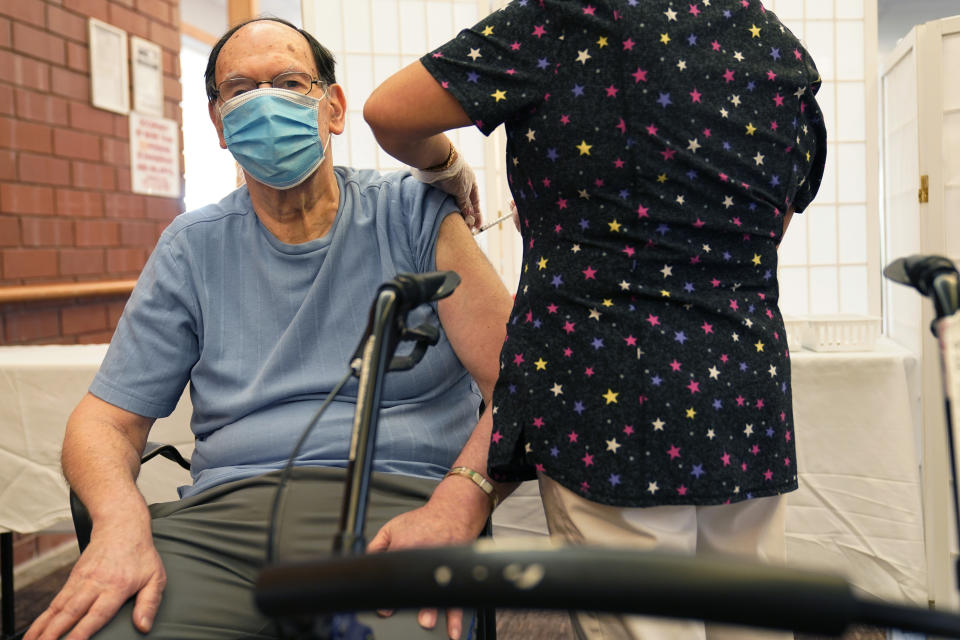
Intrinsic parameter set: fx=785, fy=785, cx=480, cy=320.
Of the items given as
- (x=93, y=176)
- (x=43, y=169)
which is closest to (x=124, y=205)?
(x=93, y=176)

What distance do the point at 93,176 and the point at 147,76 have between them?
582 millimetres

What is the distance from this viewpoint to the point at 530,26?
0.86 metres

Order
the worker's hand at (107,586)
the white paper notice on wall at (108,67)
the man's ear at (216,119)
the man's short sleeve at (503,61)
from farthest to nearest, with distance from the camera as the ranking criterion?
the white paper notice on wall at (108,67) → the man's ear at (216,119) → the worker's hand at (107,586) → the man's short sleeve at (503,61)

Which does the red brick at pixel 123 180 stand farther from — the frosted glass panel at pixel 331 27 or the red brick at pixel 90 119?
the frosted glass panel at pixel 331 27

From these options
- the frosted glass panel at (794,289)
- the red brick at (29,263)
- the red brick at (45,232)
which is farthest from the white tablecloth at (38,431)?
the frosted glass panel at (794,289)

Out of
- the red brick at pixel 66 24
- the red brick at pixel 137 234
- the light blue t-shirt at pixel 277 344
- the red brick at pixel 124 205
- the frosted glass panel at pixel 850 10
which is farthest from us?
the red brick at pixel 137 234

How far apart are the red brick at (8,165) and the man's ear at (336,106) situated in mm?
1648

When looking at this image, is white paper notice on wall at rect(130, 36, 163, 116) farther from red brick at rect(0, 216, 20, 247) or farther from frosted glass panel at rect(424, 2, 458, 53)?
frosted glass panel at rect(424, 2, 458, 53)

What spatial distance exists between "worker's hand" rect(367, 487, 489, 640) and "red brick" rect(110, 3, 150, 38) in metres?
2.87

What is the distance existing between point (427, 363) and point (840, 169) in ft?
5.98

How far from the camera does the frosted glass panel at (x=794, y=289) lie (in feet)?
8.37

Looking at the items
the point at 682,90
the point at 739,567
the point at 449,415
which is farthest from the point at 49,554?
the point at 739,567

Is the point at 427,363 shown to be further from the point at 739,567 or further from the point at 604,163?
the point at 739,567

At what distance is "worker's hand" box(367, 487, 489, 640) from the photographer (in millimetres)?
939
